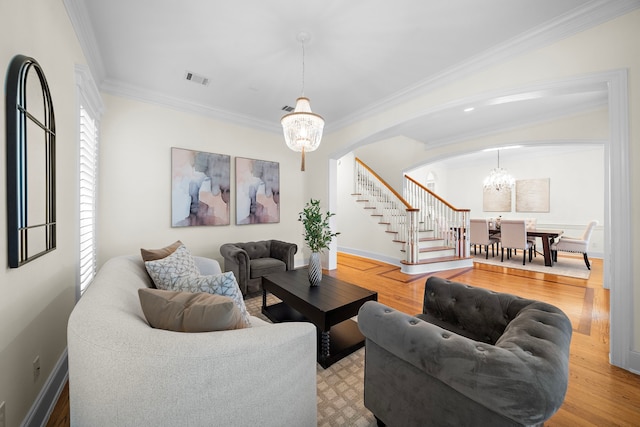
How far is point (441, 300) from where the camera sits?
184 centimetres

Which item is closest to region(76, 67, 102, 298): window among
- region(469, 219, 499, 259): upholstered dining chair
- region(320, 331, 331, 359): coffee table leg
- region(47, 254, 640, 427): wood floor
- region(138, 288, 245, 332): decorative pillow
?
region(47, 254, 640, 427): wood floor

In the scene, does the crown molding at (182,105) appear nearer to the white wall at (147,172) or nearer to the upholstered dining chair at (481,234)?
the white wall at (147,172)

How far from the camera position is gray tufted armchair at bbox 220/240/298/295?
344cm

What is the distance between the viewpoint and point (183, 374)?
2.76 ft

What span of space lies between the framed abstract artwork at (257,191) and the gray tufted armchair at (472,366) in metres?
3.59

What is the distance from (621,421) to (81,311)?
2989 millimetres

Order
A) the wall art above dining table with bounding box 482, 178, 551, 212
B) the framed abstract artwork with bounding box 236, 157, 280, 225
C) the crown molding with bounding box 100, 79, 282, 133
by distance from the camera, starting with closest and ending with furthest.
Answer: the crown molding with bounding box 100, 79, 282, 133 < the framed abstract artwork with bounding box 236, 157, 280, 225 < the wall art above dining table with bounding box 482, 178, 551, 212

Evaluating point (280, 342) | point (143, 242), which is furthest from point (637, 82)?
point (143, 242)

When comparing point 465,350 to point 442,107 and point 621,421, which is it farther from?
point 442,107

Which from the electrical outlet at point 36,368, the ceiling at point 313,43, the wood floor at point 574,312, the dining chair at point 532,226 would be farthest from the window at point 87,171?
the dining chair at point 532,226

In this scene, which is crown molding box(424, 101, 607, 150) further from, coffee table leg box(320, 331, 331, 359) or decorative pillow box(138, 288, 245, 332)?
decorative pillow box(138, 288, 245, 332)

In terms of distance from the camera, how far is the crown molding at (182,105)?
11.1ft

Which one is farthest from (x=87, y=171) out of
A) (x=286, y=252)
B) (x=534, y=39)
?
(x=534, y=39)

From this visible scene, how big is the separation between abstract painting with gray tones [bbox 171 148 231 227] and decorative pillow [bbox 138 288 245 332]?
3.12 metres
